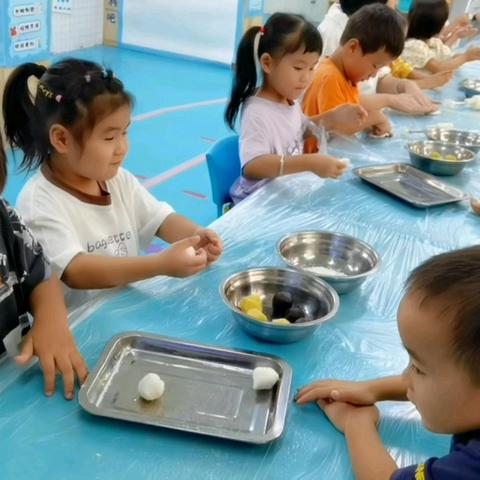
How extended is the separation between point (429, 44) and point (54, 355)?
9.60 feet

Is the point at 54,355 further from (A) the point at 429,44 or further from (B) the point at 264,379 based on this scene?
(A) the point at 429,44

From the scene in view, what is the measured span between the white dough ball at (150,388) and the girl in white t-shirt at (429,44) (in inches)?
102

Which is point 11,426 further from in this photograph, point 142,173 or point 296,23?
point 142,173

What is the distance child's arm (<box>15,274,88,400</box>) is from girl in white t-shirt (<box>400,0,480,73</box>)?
8.26 ft

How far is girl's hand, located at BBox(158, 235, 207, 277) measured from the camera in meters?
0.95

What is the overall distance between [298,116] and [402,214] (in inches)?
20.6

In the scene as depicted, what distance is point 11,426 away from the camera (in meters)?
0.67

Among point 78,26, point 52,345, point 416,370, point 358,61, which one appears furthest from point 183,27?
point 416,370

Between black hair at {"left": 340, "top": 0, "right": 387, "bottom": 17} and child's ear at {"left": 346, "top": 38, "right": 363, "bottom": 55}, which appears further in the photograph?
black hair at {"left": 340, "top": 0, "right": 387, "bottom": 17}

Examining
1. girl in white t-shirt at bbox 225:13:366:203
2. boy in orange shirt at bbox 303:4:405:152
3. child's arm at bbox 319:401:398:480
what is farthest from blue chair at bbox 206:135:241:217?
child's arm at bbox 319:401:398:480

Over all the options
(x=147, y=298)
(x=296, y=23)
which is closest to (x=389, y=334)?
(x=147, y=298)

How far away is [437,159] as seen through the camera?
164cm

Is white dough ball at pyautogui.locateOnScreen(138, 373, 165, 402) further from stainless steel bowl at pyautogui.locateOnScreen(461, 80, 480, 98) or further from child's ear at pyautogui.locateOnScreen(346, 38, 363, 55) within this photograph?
stainless steel bowl at pyautogui.locateOnScreen(461, 80, 480, 98)

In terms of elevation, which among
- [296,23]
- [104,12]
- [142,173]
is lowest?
[142,173]
